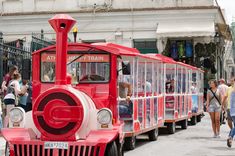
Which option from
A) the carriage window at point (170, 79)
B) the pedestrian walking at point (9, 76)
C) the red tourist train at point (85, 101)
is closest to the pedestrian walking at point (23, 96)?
the pedestrian walking at point (9, 76)

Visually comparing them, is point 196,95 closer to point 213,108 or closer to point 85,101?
point 213,108

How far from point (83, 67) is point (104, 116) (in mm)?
2106

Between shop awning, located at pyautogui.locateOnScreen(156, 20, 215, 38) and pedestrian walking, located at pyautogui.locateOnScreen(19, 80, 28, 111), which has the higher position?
shop awning, located at pyautogui.locateOnScreen(156, 20, 215, 38)

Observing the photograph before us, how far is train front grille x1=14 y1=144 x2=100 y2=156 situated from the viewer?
29.0 ft

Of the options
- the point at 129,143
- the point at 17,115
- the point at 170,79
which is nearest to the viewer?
the point at 17,115

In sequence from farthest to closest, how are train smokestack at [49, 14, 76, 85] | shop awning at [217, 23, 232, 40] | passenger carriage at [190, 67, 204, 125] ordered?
shop awning at [217, 23, 232, 40]
passenger carriage at [190, 67, 204, 125]
train smokestack at [49, 14, 76, 85]

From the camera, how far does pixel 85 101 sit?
30.3ft

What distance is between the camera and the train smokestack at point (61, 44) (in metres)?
8.95

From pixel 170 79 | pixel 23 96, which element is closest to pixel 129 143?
pixel 23 96

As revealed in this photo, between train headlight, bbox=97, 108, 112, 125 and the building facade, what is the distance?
21.5 meters

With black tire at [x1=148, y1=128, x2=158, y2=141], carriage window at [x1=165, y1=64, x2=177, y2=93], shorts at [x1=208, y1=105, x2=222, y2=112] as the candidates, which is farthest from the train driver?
carriage window at [x1=165, y1=64, x2=177, y2=93]

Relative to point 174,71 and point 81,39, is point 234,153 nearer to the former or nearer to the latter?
point 174,71

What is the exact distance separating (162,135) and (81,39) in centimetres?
1555

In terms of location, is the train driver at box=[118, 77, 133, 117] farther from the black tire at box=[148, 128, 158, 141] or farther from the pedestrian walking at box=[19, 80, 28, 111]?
the pedestrian walking at box=[19, 80, 28, 111]
